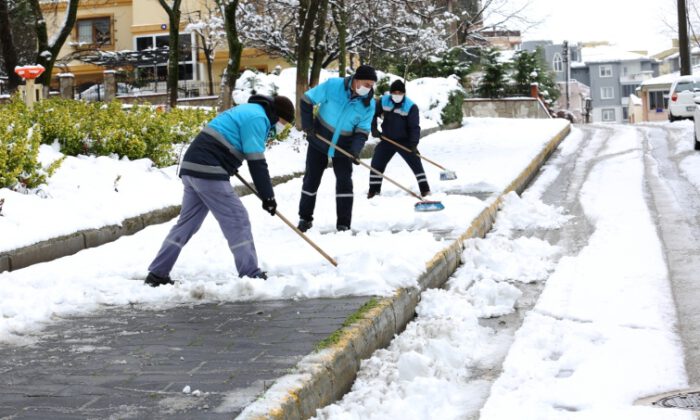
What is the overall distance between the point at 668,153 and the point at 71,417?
55.3ft

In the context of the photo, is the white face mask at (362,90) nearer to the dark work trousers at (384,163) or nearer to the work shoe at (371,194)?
the dark work trousers at (384,163)

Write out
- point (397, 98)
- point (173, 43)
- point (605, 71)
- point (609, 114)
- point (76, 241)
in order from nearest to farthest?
point (76, 241) < point (397, 98) < point (173, 43) < point (605, 71) < point (609, 114)

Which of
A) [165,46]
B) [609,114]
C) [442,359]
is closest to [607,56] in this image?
[609,114]

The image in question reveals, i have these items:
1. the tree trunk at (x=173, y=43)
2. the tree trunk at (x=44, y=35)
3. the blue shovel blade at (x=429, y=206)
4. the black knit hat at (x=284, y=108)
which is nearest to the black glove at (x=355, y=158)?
the blue shovel blade at (x=429, y=206)

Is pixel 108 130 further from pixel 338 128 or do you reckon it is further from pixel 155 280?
pixel 155 280

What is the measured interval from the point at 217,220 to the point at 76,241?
2.62m

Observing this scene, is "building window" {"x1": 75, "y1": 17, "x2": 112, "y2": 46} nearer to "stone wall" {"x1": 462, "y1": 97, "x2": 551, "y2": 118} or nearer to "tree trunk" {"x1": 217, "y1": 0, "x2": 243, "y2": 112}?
"stone wall" {"x1": 462, "y1": 97, "x2": 551, "y2": 118}

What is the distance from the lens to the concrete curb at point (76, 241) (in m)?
8.24

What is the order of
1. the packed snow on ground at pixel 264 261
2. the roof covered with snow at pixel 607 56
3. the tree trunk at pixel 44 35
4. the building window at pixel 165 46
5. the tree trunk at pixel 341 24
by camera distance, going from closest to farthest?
the packed snow on ground at pixel 264 261
the tree trunk at pixel 44 35
the tree trunk at pixel 341 24
the building window at pixel 165 46
the roof covered with snow at pixel 607 56

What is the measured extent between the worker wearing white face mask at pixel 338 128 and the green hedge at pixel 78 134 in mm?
2760

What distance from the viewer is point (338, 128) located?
9875 millimetres

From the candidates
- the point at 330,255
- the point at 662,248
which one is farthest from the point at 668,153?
the point at 330,255

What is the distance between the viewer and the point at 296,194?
13102 millimetres

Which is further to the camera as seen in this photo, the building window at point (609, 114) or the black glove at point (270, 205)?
the building window at point (609, 114)
